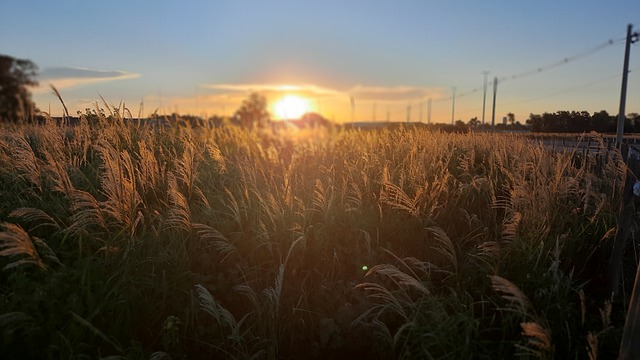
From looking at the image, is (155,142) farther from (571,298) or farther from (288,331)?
(571,298)

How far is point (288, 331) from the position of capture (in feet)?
11.5

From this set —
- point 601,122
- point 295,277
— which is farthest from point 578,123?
point 295,277

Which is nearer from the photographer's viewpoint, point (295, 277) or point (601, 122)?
point (295, 277)

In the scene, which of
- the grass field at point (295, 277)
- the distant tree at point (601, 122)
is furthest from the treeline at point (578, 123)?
the grass field at point (295, 277)

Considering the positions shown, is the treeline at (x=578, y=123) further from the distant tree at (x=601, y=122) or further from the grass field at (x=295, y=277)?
the grass field at (x=295, y=277)

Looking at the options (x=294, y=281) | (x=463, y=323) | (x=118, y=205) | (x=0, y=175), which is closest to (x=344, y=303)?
(x=294, y=281)

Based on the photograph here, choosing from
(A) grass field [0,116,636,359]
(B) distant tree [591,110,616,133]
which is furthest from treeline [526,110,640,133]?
(A) grass field [0,116,636,359]

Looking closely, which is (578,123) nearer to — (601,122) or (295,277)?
(601,122)

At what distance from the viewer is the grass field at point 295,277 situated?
9.68ft

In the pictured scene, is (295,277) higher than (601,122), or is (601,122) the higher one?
(601,122)

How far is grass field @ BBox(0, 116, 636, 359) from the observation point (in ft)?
9.68

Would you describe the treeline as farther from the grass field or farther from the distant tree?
the grass field

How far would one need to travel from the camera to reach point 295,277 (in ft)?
12.9

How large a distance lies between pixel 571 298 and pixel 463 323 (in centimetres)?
109
